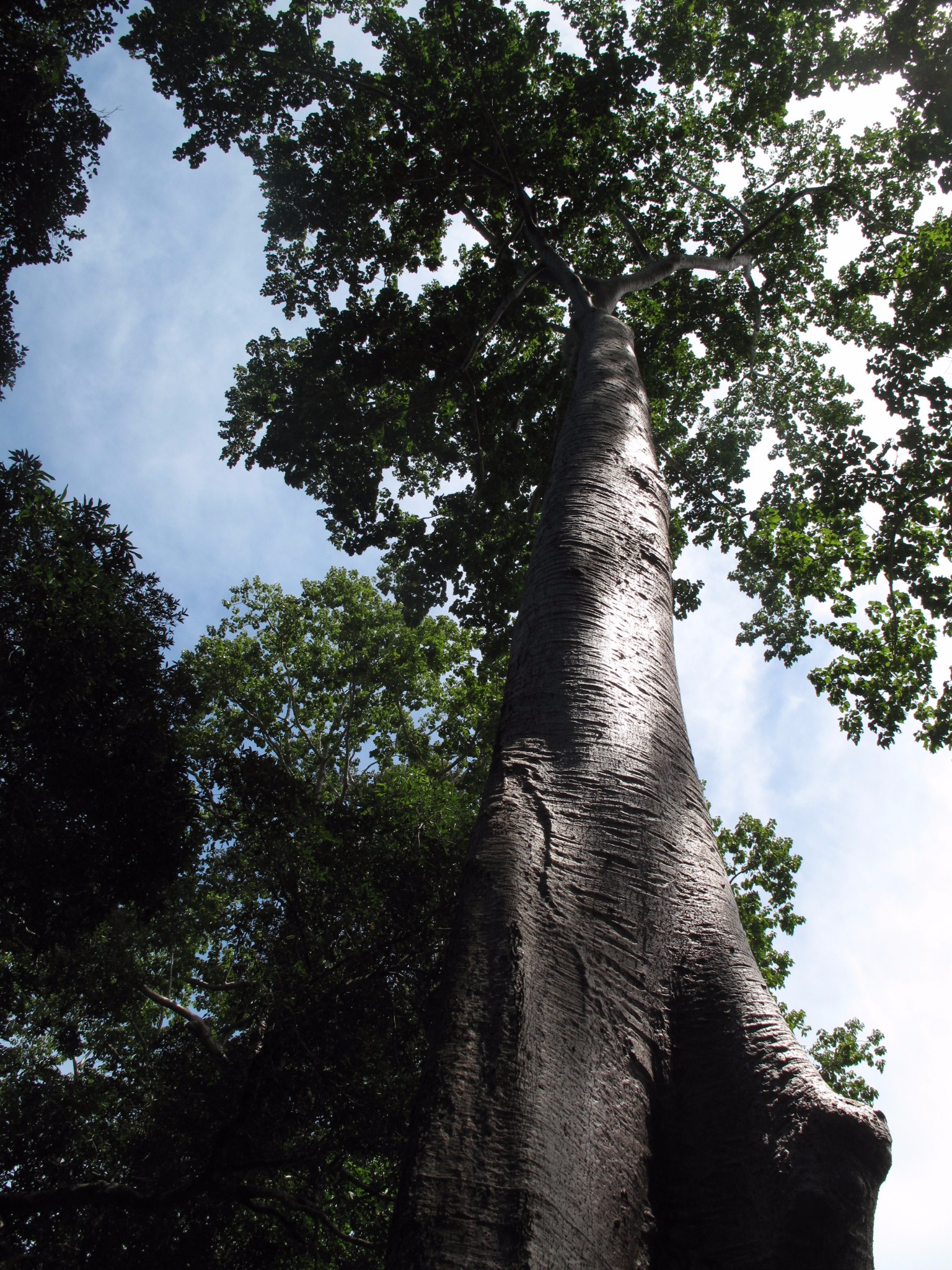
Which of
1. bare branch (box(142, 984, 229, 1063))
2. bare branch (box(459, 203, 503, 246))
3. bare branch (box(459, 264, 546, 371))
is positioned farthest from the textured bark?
bare branch (box(459, 203, 503, 246))

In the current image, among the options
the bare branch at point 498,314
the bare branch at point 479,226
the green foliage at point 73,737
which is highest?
the bare branch at point 479,226

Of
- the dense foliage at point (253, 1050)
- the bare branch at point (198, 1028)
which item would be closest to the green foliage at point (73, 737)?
the dense foliage at point (253, 1050)

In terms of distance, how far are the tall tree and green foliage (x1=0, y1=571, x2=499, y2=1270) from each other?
9.87ft

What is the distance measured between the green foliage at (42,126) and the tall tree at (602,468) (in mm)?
1535

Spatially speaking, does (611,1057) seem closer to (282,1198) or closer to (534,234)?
(282,1198)

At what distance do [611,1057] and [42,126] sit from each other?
13.3 metres

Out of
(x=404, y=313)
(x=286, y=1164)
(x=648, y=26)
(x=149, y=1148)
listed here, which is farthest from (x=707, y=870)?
(x=648, y=26)

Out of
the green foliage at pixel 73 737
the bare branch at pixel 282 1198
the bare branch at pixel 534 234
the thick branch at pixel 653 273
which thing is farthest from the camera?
the bare branch at pixel 534 234

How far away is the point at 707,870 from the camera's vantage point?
1.44 metres

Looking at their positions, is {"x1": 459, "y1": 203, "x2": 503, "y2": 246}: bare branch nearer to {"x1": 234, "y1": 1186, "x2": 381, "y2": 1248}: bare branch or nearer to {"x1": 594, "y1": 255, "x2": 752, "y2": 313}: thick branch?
{"x1": 594, "y1": 255, "x2": 752, "y2": 313}: thick branch

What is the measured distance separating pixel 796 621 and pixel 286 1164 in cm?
729

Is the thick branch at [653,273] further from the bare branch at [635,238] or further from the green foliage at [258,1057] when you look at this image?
the green foliage at [258,1057]

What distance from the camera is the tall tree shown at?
3.30ft

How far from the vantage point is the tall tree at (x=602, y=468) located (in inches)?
39.6
